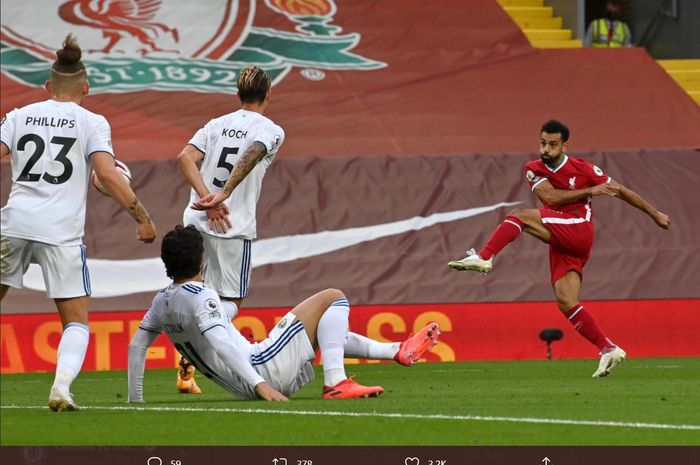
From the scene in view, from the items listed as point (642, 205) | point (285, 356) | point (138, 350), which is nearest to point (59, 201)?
point (138, 350)

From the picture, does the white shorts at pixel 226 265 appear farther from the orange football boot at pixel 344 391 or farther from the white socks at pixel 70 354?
the white socks at pixel 70 354

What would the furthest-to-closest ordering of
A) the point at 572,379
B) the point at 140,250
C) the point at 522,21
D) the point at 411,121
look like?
the point at 522,21 → the point at 411,121 → the point at 140,250 → the point at 572,379

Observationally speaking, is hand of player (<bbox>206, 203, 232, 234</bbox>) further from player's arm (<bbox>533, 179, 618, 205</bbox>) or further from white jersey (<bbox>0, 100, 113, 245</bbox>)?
player's arm (<bbox>533, 179, 618, 205</bbox>)

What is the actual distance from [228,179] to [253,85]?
67 cm

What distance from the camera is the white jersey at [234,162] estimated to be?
979 cm

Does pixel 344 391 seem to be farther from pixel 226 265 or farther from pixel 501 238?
pixel 501 238

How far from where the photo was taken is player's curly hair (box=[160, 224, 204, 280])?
25.5 feet

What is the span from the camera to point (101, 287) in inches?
622

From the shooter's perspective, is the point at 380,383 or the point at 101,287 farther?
the point at 101,287
